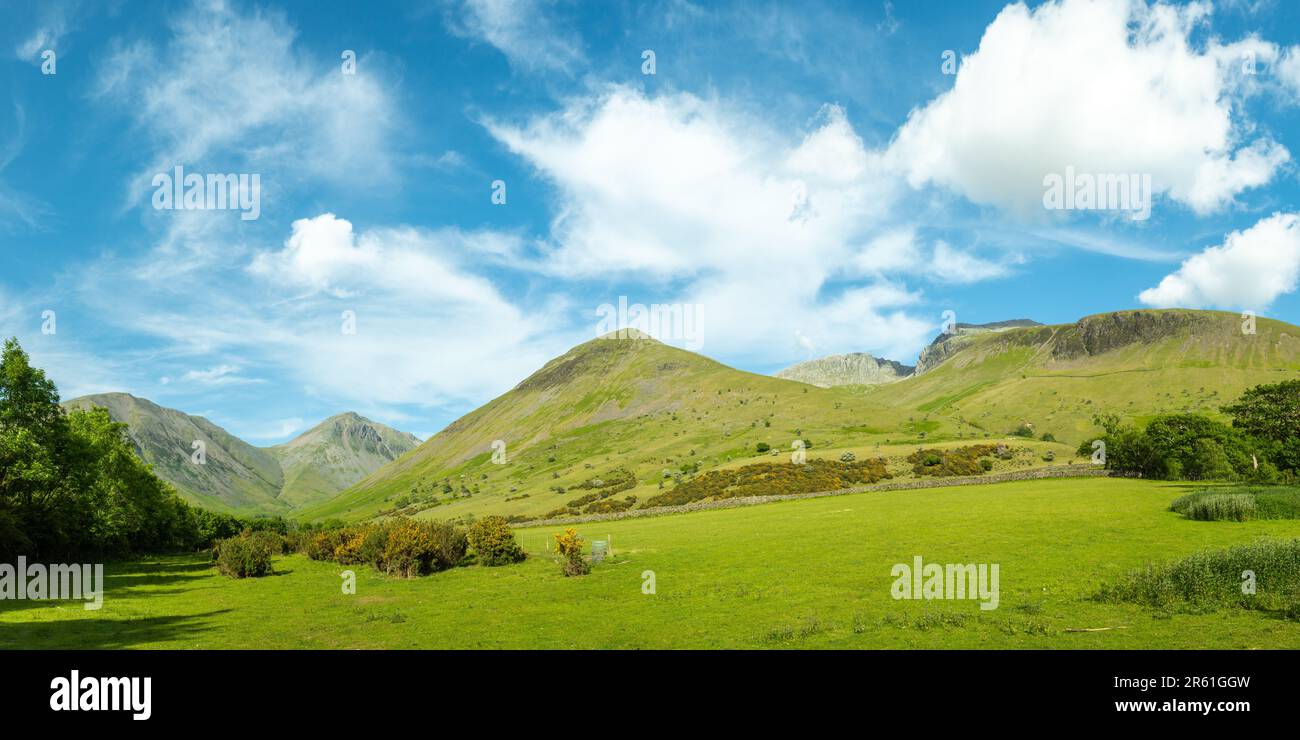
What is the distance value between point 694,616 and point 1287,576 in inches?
678

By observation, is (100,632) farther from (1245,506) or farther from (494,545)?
(1245,506)

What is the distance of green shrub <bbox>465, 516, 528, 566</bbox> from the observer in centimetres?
3697

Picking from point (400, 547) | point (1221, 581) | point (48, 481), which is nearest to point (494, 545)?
point (400, 547)

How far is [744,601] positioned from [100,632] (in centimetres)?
2085

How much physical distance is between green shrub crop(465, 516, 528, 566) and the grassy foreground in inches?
46.8

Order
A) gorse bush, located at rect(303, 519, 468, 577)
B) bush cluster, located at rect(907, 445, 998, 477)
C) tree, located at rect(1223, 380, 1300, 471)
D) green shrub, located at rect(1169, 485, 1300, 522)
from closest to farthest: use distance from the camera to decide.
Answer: green shrub, located at rect(1169, 485, 1300, 522), gorse bush, located at rect(303, 519, 468, 577), tree, located at rect(1223, 380, 1300, 471), bush cluster, located at rect(907, 445, 998, 477)

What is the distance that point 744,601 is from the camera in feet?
74.0

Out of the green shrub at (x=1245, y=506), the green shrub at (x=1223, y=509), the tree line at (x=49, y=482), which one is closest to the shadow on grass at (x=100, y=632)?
the tree line at (x=49, y=482)

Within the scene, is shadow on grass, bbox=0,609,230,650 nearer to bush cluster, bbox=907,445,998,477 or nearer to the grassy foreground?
the grassy foreground

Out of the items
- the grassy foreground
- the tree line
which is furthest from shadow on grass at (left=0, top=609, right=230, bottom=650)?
the tree line

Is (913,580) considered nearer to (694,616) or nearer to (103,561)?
(694,616)

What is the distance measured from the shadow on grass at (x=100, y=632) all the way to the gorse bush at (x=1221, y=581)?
94.1ft

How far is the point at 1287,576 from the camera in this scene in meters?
17.9
